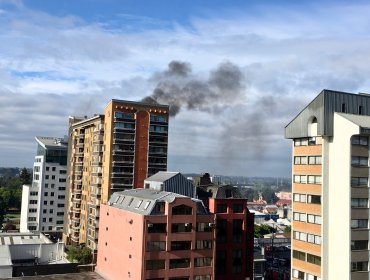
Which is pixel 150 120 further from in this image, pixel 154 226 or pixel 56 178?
pixel 56 178

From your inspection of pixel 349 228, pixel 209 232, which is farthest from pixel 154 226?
pixel 349 228

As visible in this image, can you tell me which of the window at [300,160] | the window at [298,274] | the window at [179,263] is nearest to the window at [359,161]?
the window at [300,160]

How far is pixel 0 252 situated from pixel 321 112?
251 ft

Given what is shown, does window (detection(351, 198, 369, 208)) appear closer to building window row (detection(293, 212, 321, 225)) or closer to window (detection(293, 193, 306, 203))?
building window row (detection(293, 212, 321, 225))

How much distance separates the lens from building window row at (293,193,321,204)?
2160 inches

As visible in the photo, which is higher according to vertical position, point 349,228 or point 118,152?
point 118,152

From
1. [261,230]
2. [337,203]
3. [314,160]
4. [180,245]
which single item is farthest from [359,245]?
[261,230]

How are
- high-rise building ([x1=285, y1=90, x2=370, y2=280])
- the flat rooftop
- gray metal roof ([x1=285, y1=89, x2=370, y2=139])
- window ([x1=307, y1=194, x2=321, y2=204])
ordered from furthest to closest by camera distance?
the flat rooftop
window ([x1=307, y1=194, x2=321, y2=204])
gray metal roof ([x1=285, y1=89, x2=370, y2=139])
high-rise building ([x1=285, y1=90, x2=370, y2=280])

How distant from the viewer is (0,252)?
94.9 m

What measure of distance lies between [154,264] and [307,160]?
30.5 metres

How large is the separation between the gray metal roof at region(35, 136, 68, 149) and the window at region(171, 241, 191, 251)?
290ft

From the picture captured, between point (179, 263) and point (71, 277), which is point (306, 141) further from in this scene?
point (71, 277)

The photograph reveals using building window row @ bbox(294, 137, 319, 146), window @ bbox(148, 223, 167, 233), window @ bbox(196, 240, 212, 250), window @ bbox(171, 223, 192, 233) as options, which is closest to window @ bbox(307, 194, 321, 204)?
building window row @ bbox(294, 137, 319, 146)

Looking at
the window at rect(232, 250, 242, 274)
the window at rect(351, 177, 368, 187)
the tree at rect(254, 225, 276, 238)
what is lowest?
the tree at rect(254, 225, 276, 238)
